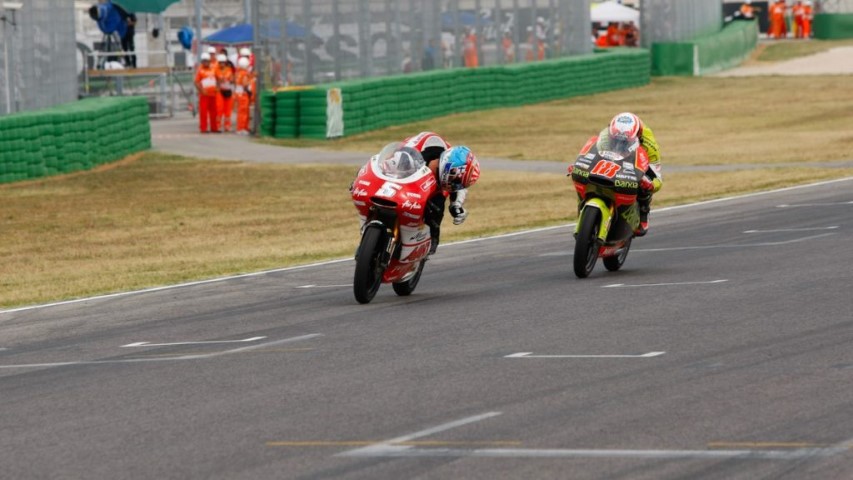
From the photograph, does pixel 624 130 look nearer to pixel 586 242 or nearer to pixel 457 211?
pixel 586 242

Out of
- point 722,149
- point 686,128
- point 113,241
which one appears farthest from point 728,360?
point 686,128

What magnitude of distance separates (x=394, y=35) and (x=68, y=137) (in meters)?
12.2

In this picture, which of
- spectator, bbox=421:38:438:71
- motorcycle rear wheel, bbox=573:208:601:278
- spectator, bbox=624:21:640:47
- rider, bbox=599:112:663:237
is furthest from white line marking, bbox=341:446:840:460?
spectator, bbox=624:21:640:47

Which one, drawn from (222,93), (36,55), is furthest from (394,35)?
(36,55)

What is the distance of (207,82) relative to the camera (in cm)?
3659

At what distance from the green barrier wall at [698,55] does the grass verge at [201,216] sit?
2943 centimetres

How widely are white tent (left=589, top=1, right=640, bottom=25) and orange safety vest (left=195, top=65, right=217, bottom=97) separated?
3173cm

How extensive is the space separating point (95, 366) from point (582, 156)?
203 inches

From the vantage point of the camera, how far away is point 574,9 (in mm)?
49188

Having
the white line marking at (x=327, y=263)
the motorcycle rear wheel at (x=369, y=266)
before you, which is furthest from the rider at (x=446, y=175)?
the white line marking at (x=327, y=263)

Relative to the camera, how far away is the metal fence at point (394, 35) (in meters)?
35.4

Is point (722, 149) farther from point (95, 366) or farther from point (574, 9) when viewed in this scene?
point (95, 366)

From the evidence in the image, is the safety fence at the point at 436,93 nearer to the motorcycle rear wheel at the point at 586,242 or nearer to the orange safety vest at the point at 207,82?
the orange safety vest at the point at 207,82

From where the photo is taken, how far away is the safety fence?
34688mm
